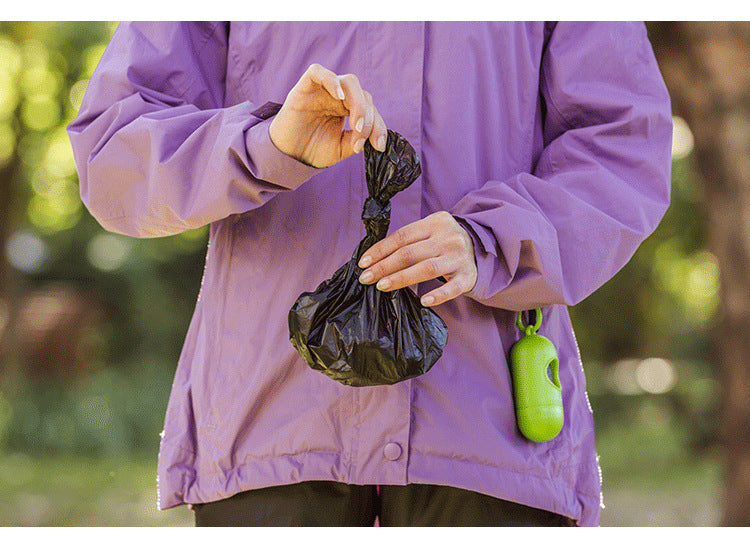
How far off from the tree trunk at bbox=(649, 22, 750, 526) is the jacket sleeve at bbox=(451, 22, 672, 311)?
3646mm

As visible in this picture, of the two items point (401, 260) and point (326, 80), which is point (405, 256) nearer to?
point (401, 260)

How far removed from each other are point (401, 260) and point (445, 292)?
0.11m

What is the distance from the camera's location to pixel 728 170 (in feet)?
16.8

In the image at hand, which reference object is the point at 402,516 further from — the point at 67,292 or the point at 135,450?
the point at 67,292

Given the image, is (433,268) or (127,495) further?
(127,495)

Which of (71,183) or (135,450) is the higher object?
(71,183)

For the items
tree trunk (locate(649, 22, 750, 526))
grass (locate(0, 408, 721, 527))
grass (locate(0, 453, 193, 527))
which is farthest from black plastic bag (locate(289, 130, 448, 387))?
grass (locate(0, 453, 193, 527))

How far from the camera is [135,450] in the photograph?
905 centimetres

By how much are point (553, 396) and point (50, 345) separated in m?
11.3

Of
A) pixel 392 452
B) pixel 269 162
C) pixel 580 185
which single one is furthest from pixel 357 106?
pixel 392 452

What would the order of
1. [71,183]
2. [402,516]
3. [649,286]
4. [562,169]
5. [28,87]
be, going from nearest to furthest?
[402,516] → [562,169] → [28,87] → [71,183] → [649,286]

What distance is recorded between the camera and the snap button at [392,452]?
1559mm

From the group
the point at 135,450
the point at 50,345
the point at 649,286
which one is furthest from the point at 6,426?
the point at 649,286

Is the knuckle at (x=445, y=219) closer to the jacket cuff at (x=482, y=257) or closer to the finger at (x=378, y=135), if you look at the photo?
the jacket cuff at (x=482, y=257)
